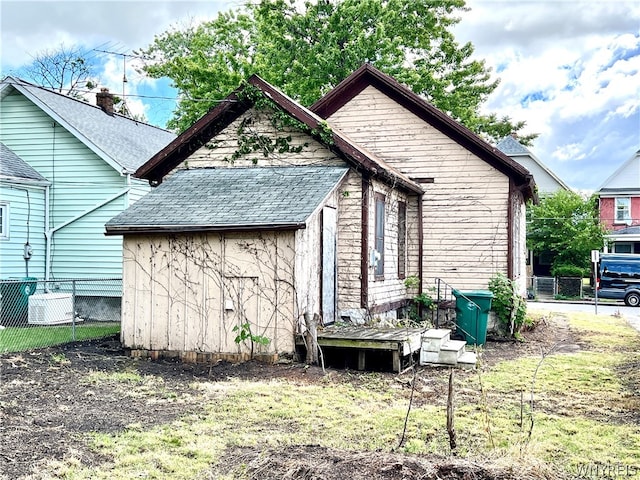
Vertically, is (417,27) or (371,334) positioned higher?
(417,27)

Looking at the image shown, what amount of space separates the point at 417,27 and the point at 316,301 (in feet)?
61.9

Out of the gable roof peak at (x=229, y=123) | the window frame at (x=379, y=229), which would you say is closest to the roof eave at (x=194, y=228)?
the gable roof peak at (x=229, y=123)

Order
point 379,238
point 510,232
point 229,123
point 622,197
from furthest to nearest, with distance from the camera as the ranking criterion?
point 622,197 < point 510,232 < point 379,238 < point 229,123

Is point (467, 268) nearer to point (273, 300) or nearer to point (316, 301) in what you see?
point (316, 301)

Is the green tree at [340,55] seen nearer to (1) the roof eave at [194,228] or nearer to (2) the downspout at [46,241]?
(2) the downspout at [46,241]

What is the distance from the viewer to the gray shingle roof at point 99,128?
1686cm

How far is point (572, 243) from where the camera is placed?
3306 cm

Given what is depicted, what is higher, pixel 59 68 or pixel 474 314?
pixel 59 68

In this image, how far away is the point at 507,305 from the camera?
1359 centimetres

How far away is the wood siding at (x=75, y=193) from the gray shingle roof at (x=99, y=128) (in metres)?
0.40

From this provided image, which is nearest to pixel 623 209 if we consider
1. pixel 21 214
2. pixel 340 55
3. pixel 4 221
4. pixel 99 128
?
pixel 340 55

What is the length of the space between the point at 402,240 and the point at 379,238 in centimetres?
190

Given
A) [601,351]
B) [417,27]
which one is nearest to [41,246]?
[601,351]

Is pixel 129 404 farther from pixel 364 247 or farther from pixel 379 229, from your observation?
pixel 379 229
